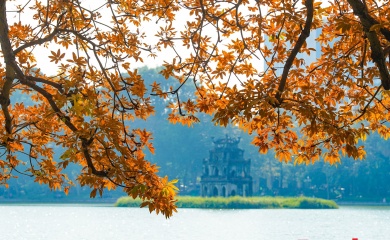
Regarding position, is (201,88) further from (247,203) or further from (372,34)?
(247,203)

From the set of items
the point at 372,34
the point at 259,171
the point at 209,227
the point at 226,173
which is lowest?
the point at 209,227

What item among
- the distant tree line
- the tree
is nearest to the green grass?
the distant tree line

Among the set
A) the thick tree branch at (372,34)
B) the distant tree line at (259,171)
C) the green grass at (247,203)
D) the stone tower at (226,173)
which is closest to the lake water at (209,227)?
the green grass at (247,203)

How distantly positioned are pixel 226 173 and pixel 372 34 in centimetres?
4176

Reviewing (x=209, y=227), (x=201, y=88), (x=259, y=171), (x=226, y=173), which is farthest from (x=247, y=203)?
(x=201, y=88)

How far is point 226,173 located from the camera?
46.8 meters

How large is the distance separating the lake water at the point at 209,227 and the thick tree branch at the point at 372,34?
1736 cm

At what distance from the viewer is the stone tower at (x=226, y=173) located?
4675cm

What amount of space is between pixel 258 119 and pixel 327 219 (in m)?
26.4

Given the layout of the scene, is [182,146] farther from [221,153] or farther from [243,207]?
[243,207]

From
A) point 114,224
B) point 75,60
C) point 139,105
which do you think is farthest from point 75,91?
point 114,224

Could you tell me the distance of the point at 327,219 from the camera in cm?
Result: 3145

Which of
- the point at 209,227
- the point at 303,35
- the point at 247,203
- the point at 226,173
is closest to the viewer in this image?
the point at 303,35

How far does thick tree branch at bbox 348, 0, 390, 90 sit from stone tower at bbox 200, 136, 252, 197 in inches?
1626
